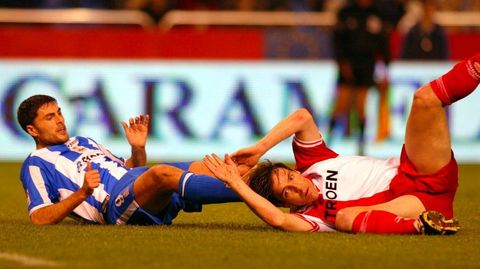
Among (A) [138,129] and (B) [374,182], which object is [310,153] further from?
(A) [138,129]

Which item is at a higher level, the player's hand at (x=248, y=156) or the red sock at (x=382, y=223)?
the player's hand at (x=248, y=156)

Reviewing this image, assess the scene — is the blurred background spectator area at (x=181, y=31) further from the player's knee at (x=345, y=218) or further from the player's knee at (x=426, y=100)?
the player's knee at (x=345, y=218)

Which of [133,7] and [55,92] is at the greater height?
[133,7]

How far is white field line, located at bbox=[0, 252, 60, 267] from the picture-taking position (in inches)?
275

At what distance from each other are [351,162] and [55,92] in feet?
25.6

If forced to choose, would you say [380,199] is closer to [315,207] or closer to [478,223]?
[315,207]

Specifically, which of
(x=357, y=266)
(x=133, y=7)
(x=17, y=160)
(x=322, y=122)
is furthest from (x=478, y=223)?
(x=133, y=7)

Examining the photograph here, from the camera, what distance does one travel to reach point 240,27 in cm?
1677

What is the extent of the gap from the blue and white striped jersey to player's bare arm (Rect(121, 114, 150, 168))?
0.93ft

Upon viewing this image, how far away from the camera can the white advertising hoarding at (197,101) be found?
15.7 m

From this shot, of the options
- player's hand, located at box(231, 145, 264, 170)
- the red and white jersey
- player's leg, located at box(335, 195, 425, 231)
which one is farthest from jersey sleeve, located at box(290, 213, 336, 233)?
player's hand, located at box(231, 145, 264, 170)

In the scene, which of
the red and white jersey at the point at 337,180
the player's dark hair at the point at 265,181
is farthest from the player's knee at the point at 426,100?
the player's dark hair at the point at 265,181

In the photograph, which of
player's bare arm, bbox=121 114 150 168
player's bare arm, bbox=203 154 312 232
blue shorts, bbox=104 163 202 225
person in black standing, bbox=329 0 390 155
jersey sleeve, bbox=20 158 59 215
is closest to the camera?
player's bare arm, bbox=203 154 312 232

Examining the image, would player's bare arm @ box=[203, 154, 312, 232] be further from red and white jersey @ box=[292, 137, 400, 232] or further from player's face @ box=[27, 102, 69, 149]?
player's face @ box=[27, 102, 69, 149]
